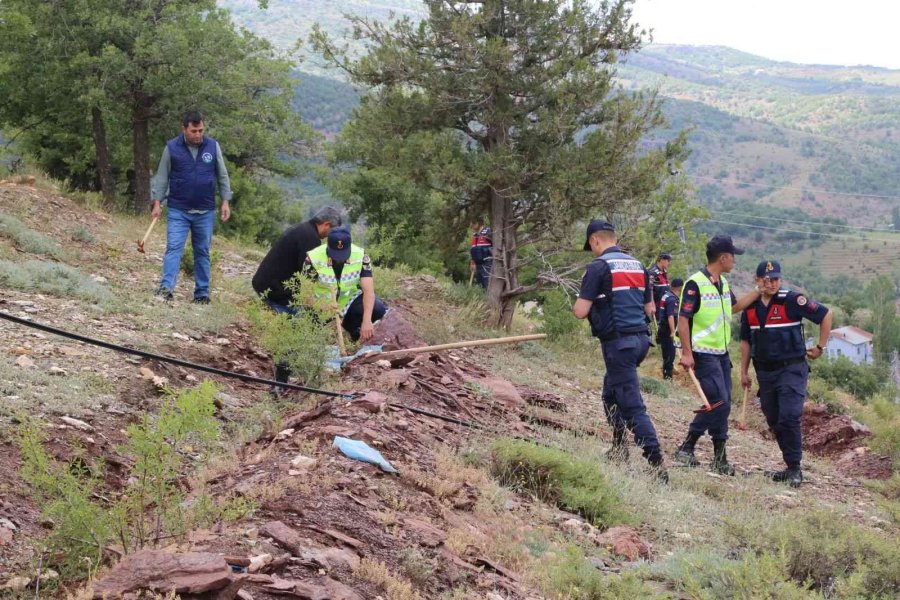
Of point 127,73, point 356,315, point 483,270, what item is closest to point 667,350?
point 483,270

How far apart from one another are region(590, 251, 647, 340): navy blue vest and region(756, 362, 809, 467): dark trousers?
1901 millimetres

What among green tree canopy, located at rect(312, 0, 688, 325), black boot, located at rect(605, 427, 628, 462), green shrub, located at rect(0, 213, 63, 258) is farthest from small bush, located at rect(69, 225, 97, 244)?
black boot, located at rect(605, 427, 628, 462)

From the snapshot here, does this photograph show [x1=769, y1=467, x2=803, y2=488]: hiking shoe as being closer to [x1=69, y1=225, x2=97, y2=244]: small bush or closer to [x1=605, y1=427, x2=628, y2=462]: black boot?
[x1=605, y1=427, x2=628, y2=462]: black boot

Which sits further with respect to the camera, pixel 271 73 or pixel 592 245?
pixel 271 73

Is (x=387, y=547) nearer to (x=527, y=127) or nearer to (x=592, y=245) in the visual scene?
(x=592, y=245)

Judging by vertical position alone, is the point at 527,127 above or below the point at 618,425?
above

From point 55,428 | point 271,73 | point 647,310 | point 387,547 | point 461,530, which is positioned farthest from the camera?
point 271,73

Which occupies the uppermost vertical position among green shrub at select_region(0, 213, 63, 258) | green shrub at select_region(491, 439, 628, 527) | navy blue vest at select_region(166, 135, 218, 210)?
navy blue vest at select_region(166, 135, 218, 210)

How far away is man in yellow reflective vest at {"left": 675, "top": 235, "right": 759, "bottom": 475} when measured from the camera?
788 centimetres

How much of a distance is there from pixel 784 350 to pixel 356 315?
3.88 meters

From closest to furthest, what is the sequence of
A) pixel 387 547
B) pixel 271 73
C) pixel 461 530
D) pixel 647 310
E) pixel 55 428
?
pixel 387 547 < pixel 461 530 < pixel 55 428 < pixel 647 310 < pixel 271 73

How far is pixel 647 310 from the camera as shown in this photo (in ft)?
23.8

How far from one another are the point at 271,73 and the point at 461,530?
1796 centimetres

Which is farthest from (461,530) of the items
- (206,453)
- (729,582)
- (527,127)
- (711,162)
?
(711,162)
